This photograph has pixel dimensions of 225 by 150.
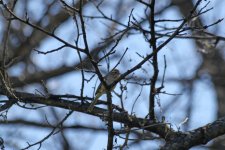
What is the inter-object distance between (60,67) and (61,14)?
0.77m

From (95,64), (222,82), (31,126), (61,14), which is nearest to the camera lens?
(95,64)

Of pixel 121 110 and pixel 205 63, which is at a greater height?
pixel 205 63

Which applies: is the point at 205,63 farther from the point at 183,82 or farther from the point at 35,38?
the point at 35,38

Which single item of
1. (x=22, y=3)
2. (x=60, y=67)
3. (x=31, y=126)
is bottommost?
(x=31, y=126)

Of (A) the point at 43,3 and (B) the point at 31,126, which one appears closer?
(B) the point at 31,126

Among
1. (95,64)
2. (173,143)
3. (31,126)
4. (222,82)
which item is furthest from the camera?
(222,82)

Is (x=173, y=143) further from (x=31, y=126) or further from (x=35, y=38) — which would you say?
(x=35, y=38)

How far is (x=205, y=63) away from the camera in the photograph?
10.0m

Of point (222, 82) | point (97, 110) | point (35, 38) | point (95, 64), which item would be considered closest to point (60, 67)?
point (35, 38)

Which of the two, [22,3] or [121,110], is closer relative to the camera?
[121,110]

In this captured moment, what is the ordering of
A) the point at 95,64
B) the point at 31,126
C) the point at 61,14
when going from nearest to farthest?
the point at 95,64
the point at 31,126
the point at 61,14

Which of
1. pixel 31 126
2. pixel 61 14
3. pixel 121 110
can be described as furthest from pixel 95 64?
pixel 61 14

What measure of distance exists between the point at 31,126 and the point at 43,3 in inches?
71.9

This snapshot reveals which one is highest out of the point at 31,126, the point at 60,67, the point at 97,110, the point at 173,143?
the point at 60,67
